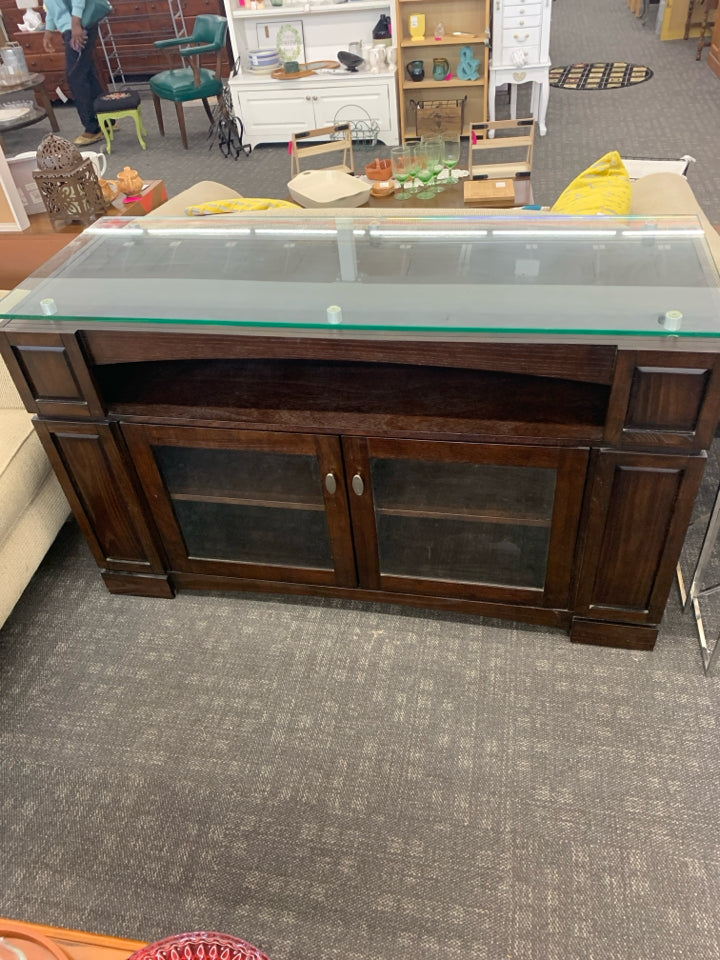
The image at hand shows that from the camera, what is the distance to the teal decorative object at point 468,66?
5.05 meters

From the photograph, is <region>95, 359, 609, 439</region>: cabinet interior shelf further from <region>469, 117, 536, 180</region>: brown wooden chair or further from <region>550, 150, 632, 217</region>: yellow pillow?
<region>469, 117, 536, 180</region>: brown wooden chair

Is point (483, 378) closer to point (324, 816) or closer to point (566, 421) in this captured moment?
point (566, 421)

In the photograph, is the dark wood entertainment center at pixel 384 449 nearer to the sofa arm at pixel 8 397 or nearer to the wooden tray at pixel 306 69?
the sofa arm at pixel 8 397

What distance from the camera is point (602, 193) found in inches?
87.2

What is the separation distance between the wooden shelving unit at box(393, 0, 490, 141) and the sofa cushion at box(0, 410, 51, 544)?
4.24 metres

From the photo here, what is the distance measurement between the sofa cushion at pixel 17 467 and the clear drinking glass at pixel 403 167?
1922mm

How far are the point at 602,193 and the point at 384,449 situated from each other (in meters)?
1.20

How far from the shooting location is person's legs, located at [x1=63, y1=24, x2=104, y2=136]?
5.71 metres

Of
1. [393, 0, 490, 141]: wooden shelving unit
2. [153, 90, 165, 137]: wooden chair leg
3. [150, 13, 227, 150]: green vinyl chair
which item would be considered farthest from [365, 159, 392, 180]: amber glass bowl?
[153, 90, 165, 137]: wooden chair leg

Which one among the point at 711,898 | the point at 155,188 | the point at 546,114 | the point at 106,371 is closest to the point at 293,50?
the point at 546,114

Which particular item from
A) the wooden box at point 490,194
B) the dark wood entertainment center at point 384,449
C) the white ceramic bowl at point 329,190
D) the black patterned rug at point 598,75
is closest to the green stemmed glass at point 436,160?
the wooden box at point 490,194

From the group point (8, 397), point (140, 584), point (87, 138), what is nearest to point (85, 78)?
point (87, 138)

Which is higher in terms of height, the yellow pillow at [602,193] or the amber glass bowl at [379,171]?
the yellow pillow at [602,193]

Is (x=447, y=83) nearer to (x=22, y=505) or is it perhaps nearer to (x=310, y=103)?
(x=310, y=103)
